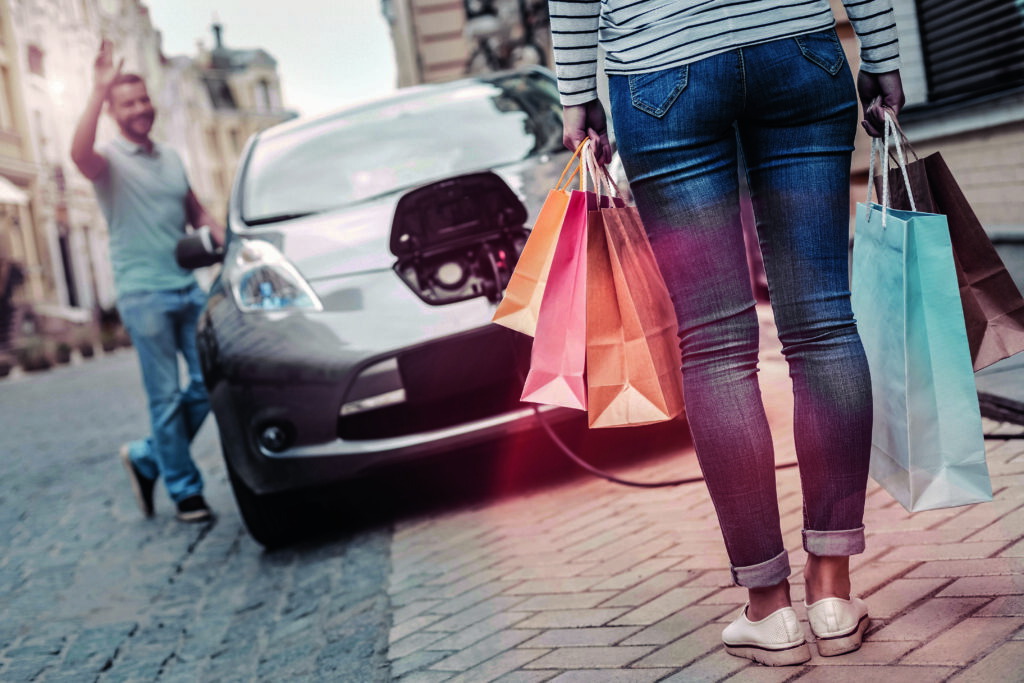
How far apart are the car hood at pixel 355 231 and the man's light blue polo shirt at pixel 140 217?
0.90 metres

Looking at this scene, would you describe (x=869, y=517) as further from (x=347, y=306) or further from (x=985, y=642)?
(x=347, y=306)

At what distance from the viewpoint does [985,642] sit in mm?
1958

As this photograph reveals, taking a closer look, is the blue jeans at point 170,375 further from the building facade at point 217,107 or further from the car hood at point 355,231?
the building facade at point 217,107

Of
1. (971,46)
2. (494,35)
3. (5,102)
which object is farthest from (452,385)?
(5,102)

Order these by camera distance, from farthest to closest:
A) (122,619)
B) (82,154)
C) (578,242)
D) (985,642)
→ 1. (82,154)
2. (122,619)
3. (578,242)
4. (985,642)

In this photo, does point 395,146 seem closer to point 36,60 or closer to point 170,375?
point 170,375

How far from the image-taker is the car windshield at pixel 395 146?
4328 millimetres

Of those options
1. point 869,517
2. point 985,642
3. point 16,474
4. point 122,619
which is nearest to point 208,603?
point 122,619

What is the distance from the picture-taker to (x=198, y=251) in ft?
14.2

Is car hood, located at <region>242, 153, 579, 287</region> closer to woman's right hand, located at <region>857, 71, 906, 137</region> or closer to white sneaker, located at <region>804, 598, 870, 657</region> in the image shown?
woman's right hand, located at <region>857, 71, 906, 137</region>

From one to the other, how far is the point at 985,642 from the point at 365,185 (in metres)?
3.02

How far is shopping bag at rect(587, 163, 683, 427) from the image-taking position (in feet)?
6.86

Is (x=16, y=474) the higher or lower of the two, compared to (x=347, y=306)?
lower

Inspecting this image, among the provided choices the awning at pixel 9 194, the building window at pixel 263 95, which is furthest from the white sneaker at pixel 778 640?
the building window at pixel 263 95
